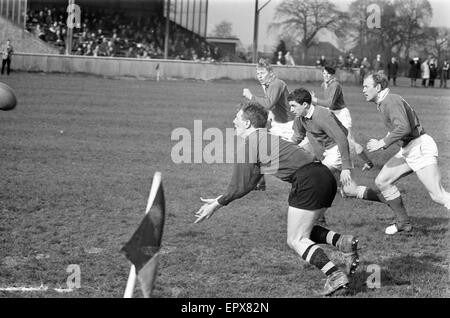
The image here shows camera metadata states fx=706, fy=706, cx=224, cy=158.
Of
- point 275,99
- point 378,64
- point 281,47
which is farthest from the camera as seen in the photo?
point 281,47

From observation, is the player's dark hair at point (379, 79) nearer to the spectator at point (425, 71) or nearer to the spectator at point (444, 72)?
the spectator at point (425, 71)

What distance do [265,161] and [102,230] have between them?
2974 mm

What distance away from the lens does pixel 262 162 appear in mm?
6410

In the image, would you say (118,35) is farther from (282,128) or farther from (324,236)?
(324,236)

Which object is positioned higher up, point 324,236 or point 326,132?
point 326,132

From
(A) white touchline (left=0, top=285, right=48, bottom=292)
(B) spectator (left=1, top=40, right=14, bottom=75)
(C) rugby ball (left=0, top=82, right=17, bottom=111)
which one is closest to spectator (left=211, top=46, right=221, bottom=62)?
(B) spectator (left=1, top=40, right=14, bottom=75)

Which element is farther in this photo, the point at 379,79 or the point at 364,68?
the point at 364,68

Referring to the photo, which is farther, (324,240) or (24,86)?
(24,86)

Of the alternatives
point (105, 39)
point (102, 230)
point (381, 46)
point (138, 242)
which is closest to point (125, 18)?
point (105, 39)

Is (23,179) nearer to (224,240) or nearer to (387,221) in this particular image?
(224,240)

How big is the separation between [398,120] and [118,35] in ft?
130

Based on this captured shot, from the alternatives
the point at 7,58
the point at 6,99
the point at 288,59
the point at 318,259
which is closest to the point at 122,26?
the point at 288,59

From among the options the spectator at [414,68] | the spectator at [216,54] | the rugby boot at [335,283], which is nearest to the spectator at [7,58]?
the spectator at [216,54]

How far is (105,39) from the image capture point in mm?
42562
